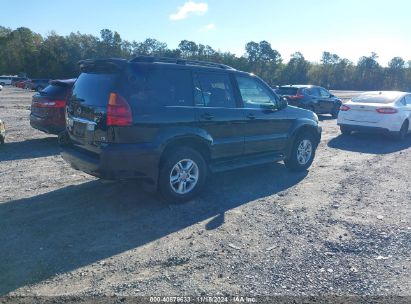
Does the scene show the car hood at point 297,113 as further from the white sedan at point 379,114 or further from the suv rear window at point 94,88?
the white sedan at point 379,114

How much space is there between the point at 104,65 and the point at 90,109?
25.0 inches

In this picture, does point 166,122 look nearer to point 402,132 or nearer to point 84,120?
point 84,120

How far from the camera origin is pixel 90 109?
16.7 feet

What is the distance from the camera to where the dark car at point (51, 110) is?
916cm

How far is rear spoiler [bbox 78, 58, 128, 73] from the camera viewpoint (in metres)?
4.99

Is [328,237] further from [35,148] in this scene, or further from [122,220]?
[35,148]

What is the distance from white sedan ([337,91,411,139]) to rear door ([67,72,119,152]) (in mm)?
9042

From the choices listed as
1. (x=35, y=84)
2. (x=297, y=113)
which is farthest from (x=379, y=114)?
(x=35, y=84)

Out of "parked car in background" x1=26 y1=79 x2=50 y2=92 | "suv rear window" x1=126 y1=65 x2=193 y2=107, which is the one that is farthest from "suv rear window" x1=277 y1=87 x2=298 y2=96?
"parked car in background" x1=26 y1=79 x2=50 y2=92

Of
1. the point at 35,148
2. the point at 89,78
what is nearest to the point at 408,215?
the point at 89,78

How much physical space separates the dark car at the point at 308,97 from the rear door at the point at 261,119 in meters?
9.90

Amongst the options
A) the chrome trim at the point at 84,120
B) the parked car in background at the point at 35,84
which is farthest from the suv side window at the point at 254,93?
the parked car in background at the point at 35,84

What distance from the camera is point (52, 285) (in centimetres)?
341

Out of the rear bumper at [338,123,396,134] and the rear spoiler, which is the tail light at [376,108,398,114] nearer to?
the rear bumper at [338,123,396,134]
